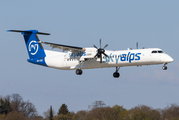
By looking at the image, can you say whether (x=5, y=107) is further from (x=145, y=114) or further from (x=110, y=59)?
(x=110, y=59)

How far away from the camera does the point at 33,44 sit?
4144cm

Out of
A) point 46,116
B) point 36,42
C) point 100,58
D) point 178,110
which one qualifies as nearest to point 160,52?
point 100,58

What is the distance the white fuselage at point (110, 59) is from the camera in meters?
34.8

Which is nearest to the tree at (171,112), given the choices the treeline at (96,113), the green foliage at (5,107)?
the treeline at (96,113)

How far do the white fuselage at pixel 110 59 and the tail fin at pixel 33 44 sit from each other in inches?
53.7

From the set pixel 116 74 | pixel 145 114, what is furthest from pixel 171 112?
pixel 116 74

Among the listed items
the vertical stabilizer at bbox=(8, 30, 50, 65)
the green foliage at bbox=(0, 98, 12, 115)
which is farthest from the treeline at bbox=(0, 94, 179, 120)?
the vertical stabilizer at bbox=(8, 30, 50, 65)

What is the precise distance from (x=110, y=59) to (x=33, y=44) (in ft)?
32.6

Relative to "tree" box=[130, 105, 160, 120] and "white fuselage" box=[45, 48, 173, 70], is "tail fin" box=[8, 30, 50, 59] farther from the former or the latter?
"tree" box=[130, 105, 160, 120]

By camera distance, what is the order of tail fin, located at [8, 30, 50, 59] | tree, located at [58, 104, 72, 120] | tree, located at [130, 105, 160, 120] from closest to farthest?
tail fin, located at [8, 30, 50, 59] < tree, located at [130, 105, 160, 120] < tree, located at [58, 104, 72, 120]

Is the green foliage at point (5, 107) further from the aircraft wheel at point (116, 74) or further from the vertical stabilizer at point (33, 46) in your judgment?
the aircraft wheel at point (116, 74)

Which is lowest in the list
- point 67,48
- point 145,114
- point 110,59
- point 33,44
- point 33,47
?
point 145,114

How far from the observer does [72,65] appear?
38.3 metres

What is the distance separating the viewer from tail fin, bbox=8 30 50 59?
41094 millimetres
